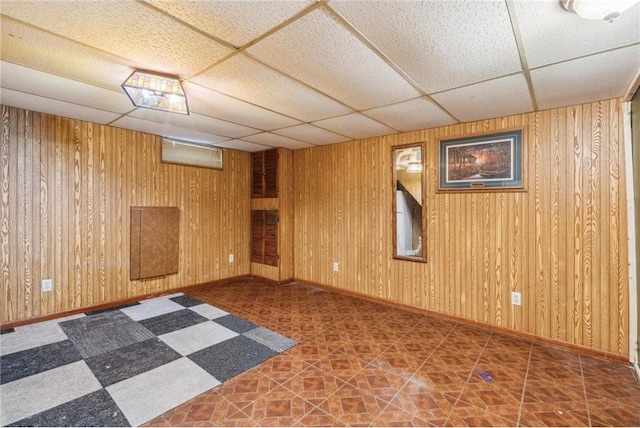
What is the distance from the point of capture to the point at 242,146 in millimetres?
4863

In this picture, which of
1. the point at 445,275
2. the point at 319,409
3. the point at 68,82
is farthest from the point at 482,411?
the point at 68,82

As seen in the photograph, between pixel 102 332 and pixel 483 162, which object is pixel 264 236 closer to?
pixel 102 332

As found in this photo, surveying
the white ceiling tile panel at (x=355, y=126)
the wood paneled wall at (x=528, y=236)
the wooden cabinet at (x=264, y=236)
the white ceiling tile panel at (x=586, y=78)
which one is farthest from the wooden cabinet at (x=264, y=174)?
the white ceiling tile panel at (x=586, y=78)

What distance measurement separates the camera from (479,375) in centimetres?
226

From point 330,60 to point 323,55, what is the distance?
0.08 metres

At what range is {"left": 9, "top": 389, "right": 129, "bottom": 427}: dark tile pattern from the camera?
1710 mm

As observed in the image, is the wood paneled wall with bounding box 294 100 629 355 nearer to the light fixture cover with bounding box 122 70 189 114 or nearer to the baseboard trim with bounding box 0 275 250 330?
the baseboard trim with bounding box 0 275 250 330

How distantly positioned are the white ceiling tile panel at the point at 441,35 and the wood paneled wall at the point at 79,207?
3.69 meters

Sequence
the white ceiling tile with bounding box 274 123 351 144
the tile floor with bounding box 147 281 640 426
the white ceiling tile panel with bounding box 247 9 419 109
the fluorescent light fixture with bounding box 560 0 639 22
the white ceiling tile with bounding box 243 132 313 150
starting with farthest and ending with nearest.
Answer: the white ceiling tile with bounding box 243 132 313 150 < the white ceiling tile with bounding box 274 123 351 144 < the tile floor with bounding box 147 281 640 426 < the white ceiling tile panel with bounding box 247 9 419 109 < the fluorescent light fixture with bounding box 560 0 639 22

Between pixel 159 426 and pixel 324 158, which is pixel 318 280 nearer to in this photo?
pixel 324 158

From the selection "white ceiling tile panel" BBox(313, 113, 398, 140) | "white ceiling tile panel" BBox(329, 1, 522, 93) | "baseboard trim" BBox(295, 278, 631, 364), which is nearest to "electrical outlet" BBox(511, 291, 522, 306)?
"baseboard trim" BBox(295, 278, 631, 364)

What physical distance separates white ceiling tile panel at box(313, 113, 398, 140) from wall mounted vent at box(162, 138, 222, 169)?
227 centimetres

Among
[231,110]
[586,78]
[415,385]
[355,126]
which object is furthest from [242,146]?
[586,78]

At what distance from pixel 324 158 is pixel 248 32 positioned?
312 cm
